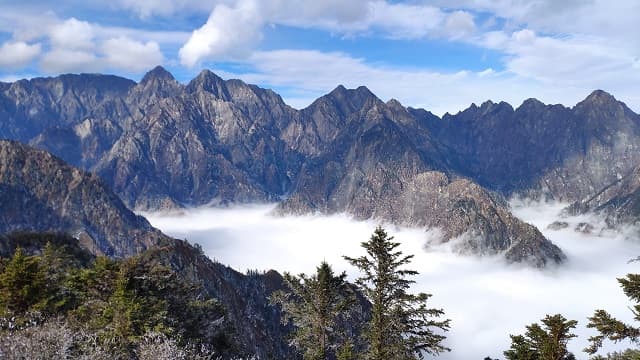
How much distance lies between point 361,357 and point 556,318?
13422mm

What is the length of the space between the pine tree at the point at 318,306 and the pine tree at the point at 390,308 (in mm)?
2545

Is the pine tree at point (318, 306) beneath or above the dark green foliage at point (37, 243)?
beneath

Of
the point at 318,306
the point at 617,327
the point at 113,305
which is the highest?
the point at 318,306

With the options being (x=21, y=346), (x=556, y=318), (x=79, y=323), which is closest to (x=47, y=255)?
(x=79, y=323)

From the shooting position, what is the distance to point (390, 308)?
3534 centimetres

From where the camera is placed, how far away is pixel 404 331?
34.6 metres

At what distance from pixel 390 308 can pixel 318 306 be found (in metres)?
5.47

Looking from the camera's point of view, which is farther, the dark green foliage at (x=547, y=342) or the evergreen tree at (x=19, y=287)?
the evergreen tree at (x=19, y=287)

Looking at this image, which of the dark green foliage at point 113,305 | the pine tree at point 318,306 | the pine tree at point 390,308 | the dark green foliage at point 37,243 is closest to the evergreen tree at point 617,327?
the pine tree at point 390,308

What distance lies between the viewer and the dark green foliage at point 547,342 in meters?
33.2

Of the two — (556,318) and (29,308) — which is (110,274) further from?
(556,318)

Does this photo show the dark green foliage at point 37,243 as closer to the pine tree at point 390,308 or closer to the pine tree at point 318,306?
the pine tree at point 318,306

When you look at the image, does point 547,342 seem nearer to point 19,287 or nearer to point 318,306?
point 318,306

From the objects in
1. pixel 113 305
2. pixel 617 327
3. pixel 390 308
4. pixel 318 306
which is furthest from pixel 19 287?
pixel 617 327
